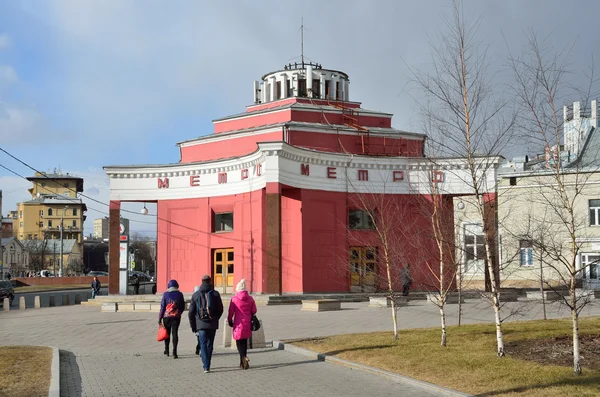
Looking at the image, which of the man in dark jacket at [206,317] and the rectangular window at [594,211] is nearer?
the man in dark jacket at [206,317]

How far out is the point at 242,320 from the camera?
12836 millimetres

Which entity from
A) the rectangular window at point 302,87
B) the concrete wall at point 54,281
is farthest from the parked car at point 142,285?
the rectangular window at point 302,87

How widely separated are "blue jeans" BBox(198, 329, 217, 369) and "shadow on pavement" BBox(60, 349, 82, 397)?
7.15 feet

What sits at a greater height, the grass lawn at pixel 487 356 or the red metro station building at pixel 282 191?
the red metro station building at pixel 282 191

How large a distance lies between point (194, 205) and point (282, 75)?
9.22 m

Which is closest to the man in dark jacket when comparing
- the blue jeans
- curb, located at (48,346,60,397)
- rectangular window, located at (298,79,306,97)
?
the blue jeans

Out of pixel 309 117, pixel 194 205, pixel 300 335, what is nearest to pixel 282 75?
pixel 309 117

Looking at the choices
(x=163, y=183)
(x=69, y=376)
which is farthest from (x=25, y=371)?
(x=163, y=183)

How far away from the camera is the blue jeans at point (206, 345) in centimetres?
1243

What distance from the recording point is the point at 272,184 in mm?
30562

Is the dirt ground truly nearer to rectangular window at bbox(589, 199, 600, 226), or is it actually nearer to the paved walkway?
the paved walkway

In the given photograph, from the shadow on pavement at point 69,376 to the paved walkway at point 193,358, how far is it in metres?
0.02

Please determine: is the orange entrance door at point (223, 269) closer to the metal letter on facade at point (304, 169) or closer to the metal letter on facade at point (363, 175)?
the metal letter on facade at point (304, 169)

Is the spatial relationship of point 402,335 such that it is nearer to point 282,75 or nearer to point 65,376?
point 65,376
